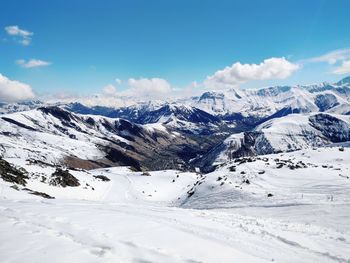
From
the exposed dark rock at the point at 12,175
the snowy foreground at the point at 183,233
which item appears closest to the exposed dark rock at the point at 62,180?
the exposed dark rock at the point at 12,175

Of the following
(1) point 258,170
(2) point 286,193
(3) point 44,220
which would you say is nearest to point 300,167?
(1) point 258,170

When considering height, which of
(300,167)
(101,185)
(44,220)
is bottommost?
(101,185)

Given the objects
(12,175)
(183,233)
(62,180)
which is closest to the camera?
(183,233)

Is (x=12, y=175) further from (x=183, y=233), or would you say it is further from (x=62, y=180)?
(x=183, y=233)

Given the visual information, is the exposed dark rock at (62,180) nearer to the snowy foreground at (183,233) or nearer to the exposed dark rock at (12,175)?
the exposed dark rock at (12,175)

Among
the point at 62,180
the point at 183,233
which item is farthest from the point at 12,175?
the point at 183,233

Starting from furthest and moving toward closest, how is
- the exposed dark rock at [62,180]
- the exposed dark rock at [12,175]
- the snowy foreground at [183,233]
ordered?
the exposed dark rock at [62,180] → the exposed dark rock at [12,175] → the snowy foreground at [183,233]

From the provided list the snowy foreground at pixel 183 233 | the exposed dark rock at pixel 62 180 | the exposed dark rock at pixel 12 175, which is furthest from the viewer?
the exposed dark rock at pixel 62 180

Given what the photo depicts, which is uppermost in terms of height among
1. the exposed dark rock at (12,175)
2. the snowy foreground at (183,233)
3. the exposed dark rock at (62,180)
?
the snowy foreground at (183,233)

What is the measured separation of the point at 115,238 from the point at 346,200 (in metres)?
28.1

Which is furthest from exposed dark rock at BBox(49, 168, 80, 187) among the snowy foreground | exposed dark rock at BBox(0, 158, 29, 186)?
the snowy foreground

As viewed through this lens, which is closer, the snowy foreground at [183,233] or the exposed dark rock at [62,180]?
the snowy foreground at [183,233]

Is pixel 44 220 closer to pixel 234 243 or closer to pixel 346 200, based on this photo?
pixel 234 243

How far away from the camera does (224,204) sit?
46062 millimetres
